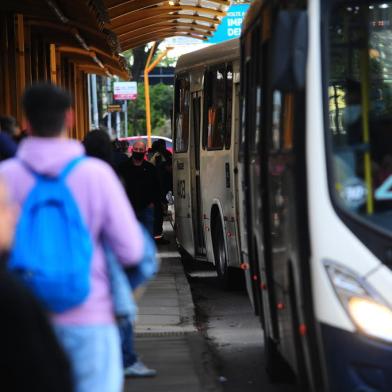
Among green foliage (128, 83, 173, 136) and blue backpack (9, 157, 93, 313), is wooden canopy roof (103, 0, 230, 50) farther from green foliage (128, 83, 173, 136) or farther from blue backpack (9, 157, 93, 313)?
green foliage (128, 83, 173, 136)

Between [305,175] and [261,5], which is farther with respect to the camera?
[261,5]

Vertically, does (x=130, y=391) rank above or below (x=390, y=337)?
below

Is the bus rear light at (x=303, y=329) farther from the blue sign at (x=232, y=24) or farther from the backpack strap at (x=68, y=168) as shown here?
the blue sign at (x=232, y=24)

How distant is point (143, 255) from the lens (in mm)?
4715

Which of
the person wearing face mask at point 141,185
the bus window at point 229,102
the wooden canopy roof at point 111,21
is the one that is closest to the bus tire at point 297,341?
the person wearing face mask at point 141,185

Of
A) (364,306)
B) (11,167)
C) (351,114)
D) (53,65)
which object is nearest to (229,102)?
(351,114)

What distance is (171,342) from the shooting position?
10.2 m

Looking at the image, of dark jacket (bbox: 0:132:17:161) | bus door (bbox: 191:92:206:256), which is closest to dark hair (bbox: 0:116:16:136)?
dark jacket (bbox: 0:132:17:161)

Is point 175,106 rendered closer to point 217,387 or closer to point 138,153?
point 138,153

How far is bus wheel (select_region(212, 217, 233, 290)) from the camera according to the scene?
14.1m

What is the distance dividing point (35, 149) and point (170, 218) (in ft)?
72.1

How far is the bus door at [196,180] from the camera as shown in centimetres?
1563

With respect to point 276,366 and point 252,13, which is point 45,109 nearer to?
point 252,13

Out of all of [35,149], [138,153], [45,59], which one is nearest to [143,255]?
[35,149]
